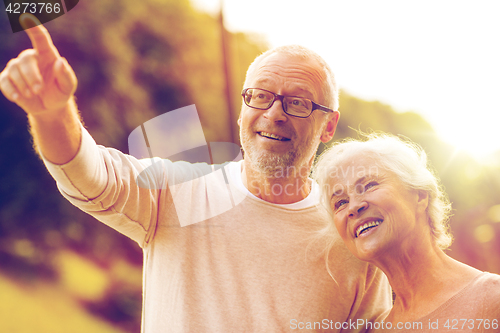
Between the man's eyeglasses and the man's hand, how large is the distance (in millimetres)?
640

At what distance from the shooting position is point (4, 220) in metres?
1.09

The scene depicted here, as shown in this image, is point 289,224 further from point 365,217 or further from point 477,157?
point 477,157

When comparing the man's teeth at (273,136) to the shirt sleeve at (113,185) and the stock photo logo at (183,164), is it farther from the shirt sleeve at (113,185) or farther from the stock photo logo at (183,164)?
the shirt sleeve at (113,185)

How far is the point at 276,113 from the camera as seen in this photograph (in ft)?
3.33

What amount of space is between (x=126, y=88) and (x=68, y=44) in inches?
10.4

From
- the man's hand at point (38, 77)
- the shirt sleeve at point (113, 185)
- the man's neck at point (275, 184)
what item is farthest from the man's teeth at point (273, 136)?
the man's hand at point (38, 77)

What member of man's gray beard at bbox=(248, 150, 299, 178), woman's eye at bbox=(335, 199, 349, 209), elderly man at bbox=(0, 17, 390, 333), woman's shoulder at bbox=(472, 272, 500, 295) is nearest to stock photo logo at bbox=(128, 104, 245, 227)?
elderly man at bbox=(0, 17, 390, 333)

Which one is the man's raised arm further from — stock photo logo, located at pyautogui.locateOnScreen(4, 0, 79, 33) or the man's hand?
stock photo logo, located at pyautogui.locateOnScreen(4, 0, 79, 33)

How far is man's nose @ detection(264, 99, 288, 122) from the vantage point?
3.33 feet

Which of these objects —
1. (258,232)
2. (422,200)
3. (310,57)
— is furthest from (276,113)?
(422,200)

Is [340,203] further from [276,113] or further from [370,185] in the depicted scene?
[276,113]

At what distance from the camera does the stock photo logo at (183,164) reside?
991mm

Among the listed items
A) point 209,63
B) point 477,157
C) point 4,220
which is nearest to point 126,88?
point 209,63

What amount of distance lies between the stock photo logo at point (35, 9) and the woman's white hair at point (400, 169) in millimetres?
1091
